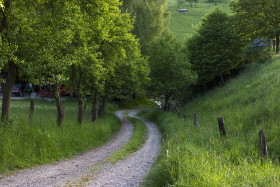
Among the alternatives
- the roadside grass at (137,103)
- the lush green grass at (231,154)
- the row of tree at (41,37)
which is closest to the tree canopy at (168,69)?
the lush green grass at (231,154)

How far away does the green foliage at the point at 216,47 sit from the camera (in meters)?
29.5

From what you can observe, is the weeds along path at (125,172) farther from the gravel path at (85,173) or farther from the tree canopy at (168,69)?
the tree canopy at (168,69)

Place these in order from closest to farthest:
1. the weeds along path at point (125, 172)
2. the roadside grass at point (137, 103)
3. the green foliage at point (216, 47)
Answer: the weeds along path at point (125, 172) → the green foliage at point (216, 47) → the roadside grass at point (137, 103)

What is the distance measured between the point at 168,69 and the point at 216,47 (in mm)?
7614

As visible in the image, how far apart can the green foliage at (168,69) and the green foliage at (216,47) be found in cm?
234

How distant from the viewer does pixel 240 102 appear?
59.8ft

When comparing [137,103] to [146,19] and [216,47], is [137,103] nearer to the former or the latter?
[146,19]

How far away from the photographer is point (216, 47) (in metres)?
30.4

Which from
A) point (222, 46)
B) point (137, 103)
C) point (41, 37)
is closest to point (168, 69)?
point (222, 46)

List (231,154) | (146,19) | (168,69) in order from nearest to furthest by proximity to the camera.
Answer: (231,154) → (168,69) → (146,19)

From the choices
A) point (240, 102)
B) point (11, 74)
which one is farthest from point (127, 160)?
point (240, 102)

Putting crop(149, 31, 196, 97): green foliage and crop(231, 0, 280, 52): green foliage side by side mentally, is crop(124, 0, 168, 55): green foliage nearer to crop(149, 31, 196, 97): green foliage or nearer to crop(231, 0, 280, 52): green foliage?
crop(149, 31, 196, 97): green foliage

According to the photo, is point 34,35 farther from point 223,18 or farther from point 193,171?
point 223,18

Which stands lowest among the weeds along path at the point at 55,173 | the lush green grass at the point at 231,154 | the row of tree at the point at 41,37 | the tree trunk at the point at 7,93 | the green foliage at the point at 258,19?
the weeds along path at the point at 55,173
